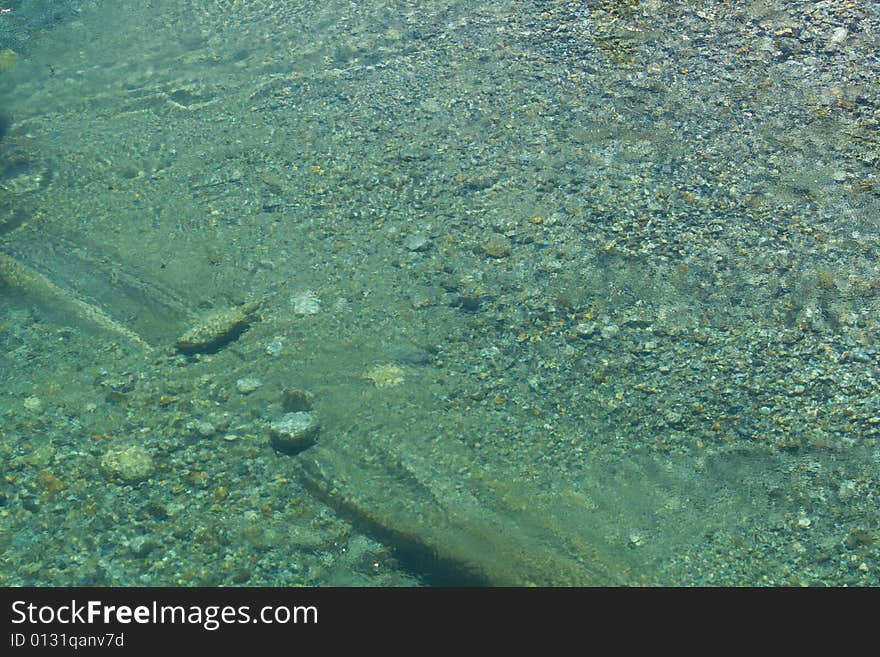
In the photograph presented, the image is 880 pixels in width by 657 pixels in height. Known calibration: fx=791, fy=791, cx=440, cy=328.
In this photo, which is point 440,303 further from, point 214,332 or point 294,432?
point 214,332

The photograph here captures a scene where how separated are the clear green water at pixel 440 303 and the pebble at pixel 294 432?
0.05m

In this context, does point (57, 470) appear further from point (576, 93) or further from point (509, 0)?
point (509, 0)

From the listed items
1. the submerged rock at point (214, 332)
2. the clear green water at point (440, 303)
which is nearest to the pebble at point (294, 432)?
the clear green water at point (440, 303)

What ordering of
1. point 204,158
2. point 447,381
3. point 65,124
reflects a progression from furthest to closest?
point 65,124 < point 204,158 < point 447,381

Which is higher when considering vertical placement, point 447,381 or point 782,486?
point 447,381

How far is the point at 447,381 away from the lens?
3.46 m

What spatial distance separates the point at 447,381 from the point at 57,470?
5.38 ft

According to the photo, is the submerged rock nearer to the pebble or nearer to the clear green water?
the clear green water

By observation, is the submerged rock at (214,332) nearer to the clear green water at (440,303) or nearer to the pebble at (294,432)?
the clear green water at (440,303)

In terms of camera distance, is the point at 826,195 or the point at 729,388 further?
the point at 826,195

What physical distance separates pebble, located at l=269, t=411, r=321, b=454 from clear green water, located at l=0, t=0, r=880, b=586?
5cm

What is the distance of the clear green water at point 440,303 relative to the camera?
300cm

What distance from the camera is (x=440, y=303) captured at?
148 inches
